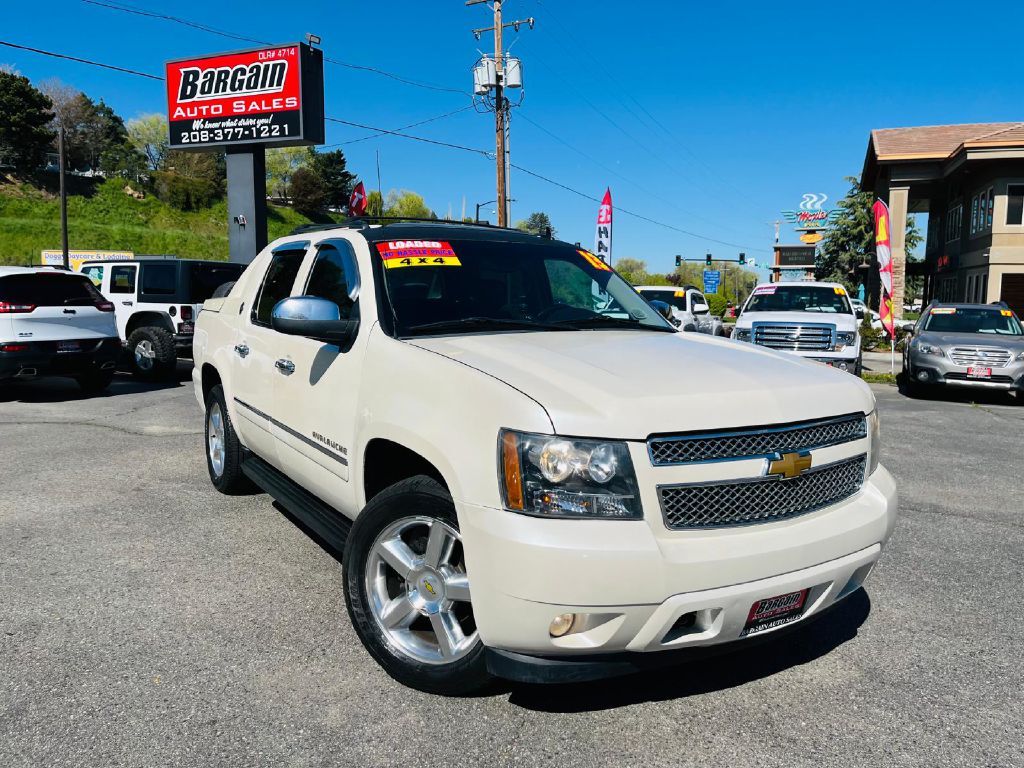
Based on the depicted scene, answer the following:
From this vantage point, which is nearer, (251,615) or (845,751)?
(845,751)

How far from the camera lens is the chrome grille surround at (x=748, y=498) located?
2.46 metres

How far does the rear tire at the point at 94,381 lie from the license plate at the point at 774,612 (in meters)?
10.5

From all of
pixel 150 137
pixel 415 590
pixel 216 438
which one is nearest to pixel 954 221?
pixel 216 438

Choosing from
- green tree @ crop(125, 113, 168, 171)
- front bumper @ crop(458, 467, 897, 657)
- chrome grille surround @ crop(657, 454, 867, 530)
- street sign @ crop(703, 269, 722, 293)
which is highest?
green tree @ crop(125, 113, 168, 171)

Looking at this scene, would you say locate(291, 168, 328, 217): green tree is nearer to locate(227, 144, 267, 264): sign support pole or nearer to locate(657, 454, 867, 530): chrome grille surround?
locate(227, 144, 267, 264): sign support pole

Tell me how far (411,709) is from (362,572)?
0.55m

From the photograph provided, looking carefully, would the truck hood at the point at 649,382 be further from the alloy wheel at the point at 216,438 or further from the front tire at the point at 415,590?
the alloy wheel at the point at 216,438

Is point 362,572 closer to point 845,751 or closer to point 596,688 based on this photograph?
point 596,688

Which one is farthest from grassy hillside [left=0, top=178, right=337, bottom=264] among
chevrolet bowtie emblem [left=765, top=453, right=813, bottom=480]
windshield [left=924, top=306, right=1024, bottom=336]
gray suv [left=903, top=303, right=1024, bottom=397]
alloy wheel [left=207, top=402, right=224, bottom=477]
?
chevrolet bowtie emblem [left=765, top=453, right=813, bottom=480]

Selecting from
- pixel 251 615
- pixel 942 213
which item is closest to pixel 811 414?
pixel 251 615

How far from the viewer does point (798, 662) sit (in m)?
3.22

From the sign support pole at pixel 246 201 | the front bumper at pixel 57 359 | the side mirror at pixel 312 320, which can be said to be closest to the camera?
the side mirror at pixel 312 320

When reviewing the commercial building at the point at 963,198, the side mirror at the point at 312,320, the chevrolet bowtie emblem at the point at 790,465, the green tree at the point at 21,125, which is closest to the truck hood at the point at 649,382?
the chevrolet bowtie emblem at the point at 790,465

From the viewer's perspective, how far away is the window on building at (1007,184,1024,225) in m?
27.6
